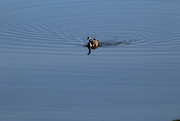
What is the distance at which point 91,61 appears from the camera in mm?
16359

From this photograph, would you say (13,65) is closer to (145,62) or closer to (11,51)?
(11,51)

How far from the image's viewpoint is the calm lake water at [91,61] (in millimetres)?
12352

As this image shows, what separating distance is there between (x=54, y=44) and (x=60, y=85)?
427 cm

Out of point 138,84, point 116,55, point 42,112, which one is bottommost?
point 42,112

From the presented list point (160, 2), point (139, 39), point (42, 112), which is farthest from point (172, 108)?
point (160, 2)

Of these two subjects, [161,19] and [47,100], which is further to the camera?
[161,19]

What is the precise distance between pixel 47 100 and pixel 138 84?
2581 mm

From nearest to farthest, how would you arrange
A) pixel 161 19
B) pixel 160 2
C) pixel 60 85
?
pixel 60 85, pixel 161 19, pixel 160 2

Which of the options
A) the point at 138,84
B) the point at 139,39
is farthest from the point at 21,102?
the point at 139,39

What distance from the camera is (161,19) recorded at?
22391mm

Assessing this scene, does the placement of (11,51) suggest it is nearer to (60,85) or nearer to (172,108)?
(60,85)

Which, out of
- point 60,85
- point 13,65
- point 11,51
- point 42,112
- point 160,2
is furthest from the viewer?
point 160,2

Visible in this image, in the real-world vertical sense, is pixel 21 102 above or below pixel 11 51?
below

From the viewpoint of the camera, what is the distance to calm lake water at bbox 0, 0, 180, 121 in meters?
12.4
